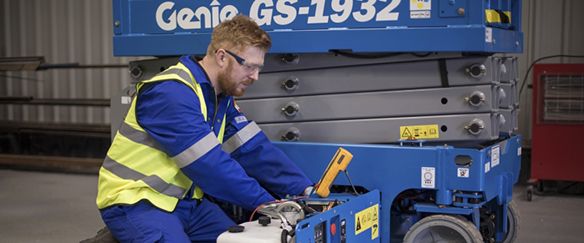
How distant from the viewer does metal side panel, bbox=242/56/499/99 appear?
3020mm

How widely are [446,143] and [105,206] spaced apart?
1362 millimetres

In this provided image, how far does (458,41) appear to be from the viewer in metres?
2.93

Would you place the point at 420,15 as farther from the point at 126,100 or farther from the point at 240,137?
the point at 126,100

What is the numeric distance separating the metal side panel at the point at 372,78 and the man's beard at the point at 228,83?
50 cm

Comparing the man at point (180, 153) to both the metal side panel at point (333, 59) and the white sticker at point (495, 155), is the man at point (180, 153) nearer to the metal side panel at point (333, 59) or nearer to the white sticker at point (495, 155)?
the metal side panel at point (333, 59)

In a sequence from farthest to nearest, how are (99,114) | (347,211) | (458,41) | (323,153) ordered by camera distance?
(99,114)
(323,153)
(458,41)
(347,211)

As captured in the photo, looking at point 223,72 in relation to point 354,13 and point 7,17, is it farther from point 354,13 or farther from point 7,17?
point 7,17

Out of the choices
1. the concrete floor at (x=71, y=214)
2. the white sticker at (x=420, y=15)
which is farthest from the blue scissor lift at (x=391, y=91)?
the concrete floor at (x=71, y=214)

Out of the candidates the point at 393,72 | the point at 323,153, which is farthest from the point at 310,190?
the point at 393,72

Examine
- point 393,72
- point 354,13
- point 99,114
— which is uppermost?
point 354,13

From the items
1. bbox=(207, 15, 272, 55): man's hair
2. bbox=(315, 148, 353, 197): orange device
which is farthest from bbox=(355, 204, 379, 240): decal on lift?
bbox=(207, 15, 272, 55): man's hair

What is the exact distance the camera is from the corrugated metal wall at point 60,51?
771 cm

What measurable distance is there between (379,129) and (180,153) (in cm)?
95

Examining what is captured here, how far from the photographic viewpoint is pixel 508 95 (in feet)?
11.4
